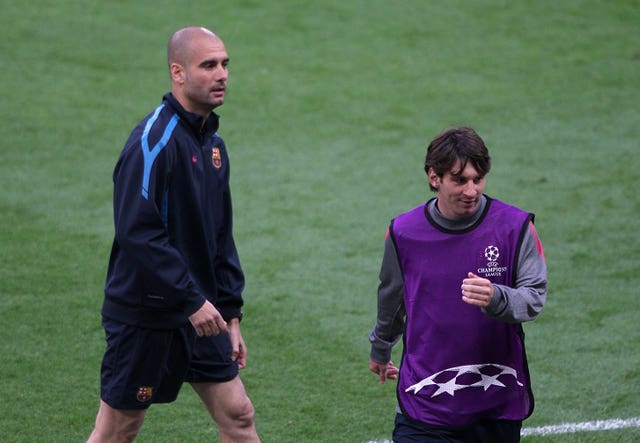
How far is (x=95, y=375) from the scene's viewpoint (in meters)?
6.33

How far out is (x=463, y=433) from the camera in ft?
13.3

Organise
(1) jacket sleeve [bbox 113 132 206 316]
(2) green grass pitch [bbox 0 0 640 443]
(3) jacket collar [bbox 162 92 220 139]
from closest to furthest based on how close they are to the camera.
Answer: (1) jacket sleeve [bbox 113 132 206 316], (3) jacket collar [bbox 162 92 220 139], (2) green grass pitch [bbox 0 0 640 443]

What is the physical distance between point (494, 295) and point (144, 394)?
1617mm

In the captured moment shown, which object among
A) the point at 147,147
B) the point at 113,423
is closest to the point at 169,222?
the point at 147,147

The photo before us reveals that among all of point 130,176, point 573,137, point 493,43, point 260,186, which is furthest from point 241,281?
point 493,43

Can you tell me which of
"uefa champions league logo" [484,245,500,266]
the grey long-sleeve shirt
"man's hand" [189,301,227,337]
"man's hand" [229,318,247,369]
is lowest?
"man's hand" [229,318,247,369]

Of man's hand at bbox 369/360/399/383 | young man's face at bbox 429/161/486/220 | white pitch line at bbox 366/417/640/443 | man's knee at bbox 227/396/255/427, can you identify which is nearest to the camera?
young man's face at bbox 429/161/486/220

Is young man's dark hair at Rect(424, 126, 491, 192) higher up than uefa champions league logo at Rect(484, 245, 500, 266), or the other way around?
young man's dark hair at Rect(424, 126, 491, 192)

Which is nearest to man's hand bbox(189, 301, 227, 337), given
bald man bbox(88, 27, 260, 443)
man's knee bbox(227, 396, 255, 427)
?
bald man bbox(88, 27, 260, 443)

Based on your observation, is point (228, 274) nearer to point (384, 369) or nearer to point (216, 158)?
point (216, 158)

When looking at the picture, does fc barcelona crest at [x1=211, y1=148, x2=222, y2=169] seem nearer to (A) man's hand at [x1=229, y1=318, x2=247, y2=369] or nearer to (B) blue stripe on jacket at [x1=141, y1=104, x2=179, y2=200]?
(B) blue stripe on jacket at [x1=141, y1=104, x2=179, y2=200]

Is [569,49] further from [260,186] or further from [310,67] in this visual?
[260,186]

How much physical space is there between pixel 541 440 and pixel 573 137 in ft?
19.6

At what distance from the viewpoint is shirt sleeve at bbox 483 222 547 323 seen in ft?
12.2
